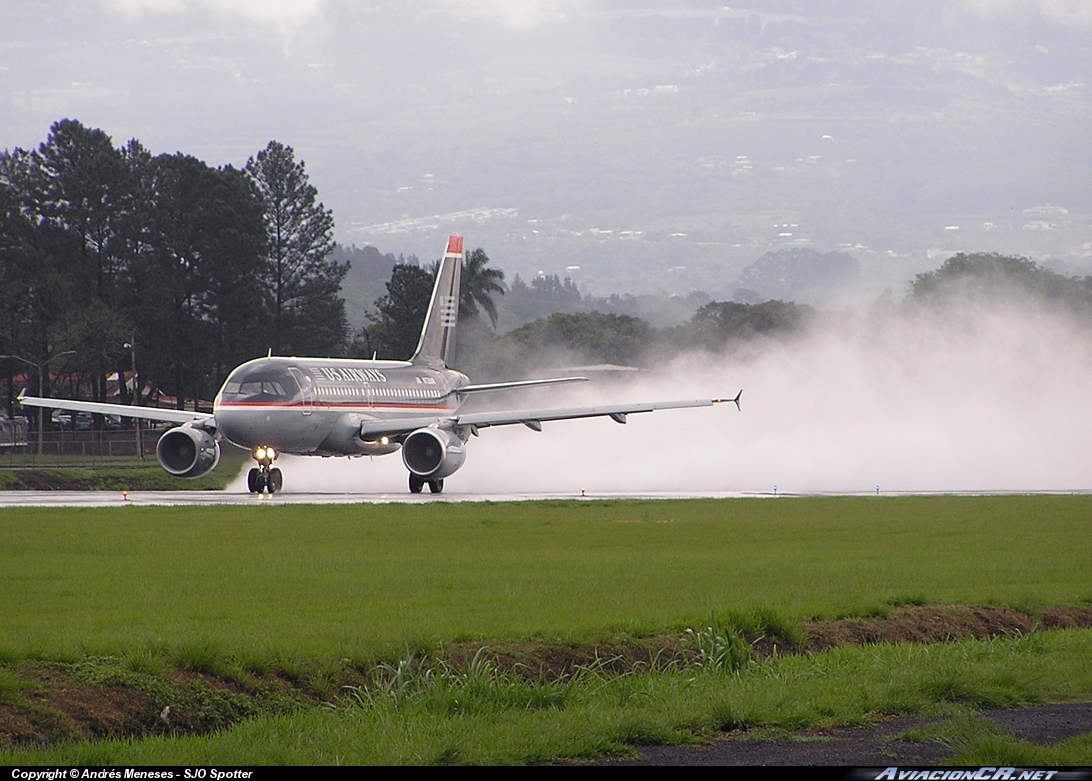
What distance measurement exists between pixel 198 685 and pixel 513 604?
18.3 ft

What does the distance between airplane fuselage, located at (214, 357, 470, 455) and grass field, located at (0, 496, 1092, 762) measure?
13.7 m

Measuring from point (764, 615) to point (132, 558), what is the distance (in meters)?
10.7

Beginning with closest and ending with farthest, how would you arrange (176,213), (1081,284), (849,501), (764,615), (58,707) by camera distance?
(58,707) < (764,615) < (849,501) < (176,213) < (1081,284)

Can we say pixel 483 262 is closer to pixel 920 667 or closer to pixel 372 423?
pixel 372 423

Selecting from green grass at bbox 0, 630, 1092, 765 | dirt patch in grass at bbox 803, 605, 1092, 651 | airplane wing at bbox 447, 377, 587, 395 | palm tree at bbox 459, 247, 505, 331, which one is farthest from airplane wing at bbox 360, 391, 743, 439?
palm tree at bbox 459, 247, 505, 331

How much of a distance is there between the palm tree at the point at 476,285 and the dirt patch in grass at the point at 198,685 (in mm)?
116859

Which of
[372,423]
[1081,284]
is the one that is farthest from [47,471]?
[1081,284]

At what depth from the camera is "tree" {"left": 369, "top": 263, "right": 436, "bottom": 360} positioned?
121 m

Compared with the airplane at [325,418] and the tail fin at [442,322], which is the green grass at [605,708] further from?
the tail fin at [442,322]

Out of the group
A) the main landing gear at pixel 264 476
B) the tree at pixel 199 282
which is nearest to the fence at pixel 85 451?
the tree at pixel 199 282

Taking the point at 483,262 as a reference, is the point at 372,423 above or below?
below

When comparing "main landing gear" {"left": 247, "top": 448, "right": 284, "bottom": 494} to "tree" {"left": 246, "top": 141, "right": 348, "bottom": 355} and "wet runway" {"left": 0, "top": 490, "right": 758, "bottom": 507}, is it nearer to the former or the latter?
"wet runway" {"left": 0, "top": 490, "right": 758, "bottom": 507}

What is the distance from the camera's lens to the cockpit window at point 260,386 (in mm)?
47344
